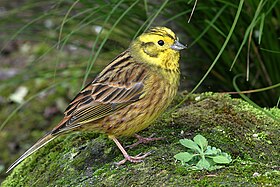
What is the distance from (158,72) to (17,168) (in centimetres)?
123

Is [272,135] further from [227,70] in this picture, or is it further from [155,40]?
[227,70]

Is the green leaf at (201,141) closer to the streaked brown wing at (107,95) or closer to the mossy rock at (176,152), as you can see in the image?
the mossy rock at (176,152)

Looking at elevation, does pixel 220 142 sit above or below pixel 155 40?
below

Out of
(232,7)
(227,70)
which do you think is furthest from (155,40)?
(227,70)

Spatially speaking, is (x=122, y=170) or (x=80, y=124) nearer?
(x=122, y=170)

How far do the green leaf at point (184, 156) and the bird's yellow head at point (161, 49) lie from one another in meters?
0.74

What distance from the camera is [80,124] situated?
3695mm

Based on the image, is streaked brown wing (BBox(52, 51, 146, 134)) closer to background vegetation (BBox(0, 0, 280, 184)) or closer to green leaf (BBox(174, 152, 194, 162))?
background vegetation (BBox(0, 0, 280, 184))

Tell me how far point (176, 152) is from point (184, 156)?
18 cm

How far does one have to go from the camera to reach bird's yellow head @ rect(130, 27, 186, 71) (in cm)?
376

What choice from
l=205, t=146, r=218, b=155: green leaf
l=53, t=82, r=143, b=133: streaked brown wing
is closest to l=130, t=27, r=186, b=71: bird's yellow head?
l=53, t=82, r=143, b=133: streaked brown wing

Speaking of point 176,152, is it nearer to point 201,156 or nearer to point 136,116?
point 201,156

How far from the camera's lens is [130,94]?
3697 millimetres

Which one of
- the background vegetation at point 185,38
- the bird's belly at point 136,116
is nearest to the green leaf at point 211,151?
the bird's belly at point 136,116
